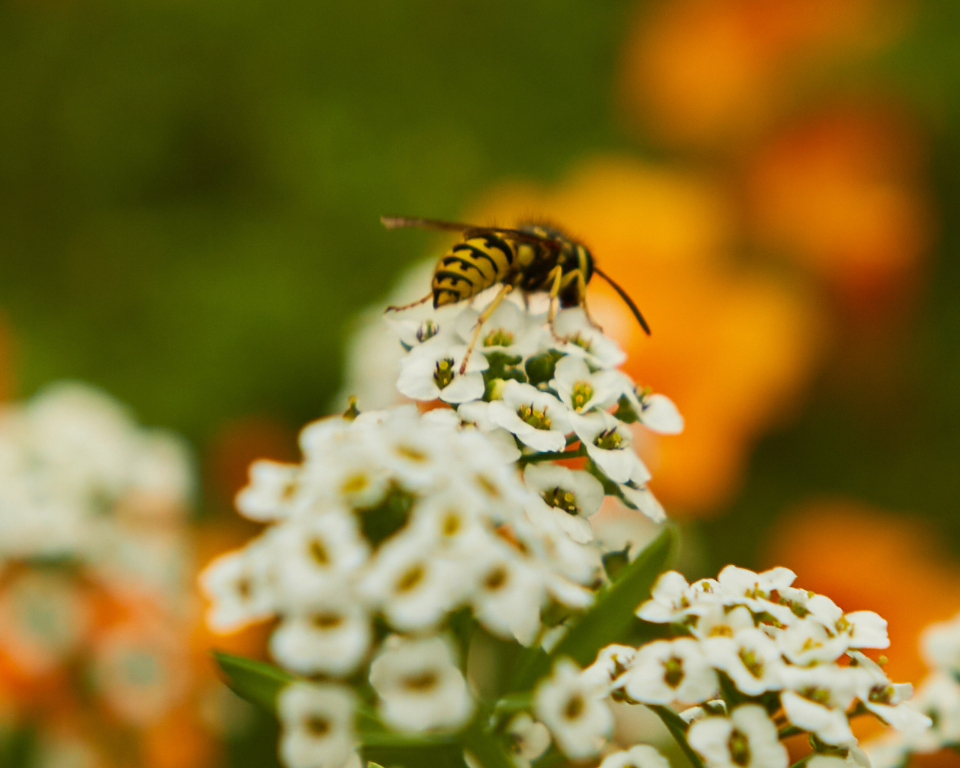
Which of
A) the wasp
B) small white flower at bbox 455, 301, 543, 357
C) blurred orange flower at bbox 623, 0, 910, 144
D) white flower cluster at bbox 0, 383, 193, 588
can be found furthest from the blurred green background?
small white flower at bbox 455, 301, 543, 357

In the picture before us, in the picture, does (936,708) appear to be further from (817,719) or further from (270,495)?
(270,495)

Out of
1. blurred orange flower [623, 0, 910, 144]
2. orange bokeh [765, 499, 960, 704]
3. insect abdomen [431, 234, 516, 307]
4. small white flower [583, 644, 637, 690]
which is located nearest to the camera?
small white flower [583, 644, 637, 690]

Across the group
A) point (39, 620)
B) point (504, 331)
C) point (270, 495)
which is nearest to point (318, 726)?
point (270, 495)

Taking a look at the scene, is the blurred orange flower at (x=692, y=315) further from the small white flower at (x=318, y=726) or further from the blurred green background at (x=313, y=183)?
the small white flower at (x=318, y=726)

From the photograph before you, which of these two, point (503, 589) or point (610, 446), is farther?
point (610, 446)

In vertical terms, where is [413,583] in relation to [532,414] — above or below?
below

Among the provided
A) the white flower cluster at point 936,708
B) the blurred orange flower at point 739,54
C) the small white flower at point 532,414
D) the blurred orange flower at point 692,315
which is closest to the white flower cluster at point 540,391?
the small white flower at point 532,414

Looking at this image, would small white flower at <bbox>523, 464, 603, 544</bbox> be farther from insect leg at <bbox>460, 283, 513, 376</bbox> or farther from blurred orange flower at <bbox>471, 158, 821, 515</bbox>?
blurred orange flower at <bbox>471, 158, 821, 515</bbox>
